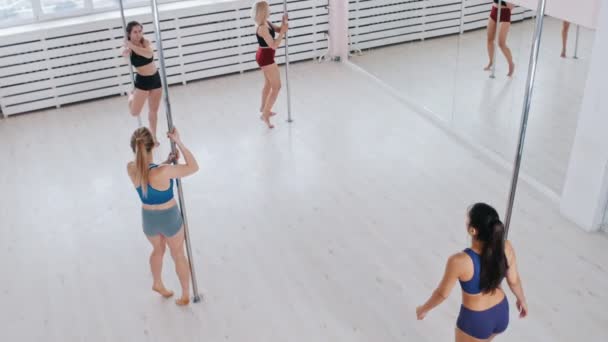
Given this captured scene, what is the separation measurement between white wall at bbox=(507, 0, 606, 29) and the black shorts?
3846 millimetres

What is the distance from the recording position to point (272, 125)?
24.8ft

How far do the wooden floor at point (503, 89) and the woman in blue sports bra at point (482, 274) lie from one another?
2.69 meters

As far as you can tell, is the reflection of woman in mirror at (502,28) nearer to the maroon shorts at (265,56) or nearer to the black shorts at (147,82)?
the maroon shorts at (265,56)

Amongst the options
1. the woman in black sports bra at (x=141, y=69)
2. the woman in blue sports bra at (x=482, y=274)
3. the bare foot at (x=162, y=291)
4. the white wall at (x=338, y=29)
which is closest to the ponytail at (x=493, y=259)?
the woman in blue sports bra at (x=482, y=274)

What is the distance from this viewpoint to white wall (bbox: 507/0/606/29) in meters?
5.12

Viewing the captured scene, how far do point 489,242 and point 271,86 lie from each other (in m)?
4.54

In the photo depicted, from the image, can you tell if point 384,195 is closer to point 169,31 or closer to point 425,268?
point 425,268

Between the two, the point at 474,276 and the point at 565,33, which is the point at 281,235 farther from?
the point at 565,33

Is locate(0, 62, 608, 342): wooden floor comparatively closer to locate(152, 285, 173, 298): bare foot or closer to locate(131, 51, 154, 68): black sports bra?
locate(152, 285, 173, 298): bare foot

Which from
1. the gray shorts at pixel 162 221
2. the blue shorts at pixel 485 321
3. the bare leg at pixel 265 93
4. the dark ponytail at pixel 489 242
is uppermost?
the dark ponytail at pixel 489 242

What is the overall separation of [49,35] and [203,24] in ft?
6.57

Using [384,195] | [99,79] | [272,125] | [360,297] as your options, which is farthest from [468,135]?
[99,79]

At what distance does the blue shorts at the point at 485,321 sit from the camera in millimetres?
3338

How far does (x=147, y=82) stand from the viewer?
6.55 meters
